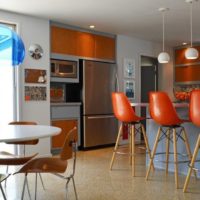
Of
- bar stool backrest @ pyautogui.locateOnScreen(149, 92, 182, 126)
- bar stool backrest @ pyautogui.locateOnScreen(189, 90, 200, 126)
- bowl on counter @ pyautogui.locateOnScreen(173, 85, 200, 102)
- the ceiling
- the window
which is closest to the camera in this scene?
bar stool backrest @ pyautogui.locateOnScreen(189, 90, 200, 126)

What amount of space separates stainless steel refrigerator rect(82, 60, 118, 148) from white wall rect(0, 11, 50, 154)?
868 millimetres

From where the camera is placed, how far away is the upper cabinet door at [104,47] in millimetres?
6406

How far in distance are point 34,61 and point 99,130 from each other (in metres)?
1.96

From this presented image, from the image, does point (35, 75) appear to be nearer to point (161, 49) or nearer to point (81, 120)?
point (81, 120)

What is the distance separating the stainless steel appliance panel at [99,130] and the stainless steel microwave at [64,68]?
0.90 meters

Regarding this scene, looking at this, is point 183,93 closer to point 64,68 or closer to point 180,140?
point 180,140

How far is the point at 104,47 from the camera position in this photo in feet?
21.5

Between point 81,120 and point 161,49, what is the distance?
311 cm

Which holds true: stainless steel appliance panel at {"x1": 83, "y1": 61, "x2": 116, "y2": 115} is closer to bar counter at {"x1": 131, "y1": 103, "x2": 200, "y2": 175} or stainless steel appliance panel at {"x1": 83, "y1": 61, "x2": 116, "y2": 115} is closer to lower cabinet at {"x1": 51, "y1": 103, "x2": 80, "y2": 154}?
lower cabinet at {"x1": 51, "y1": 103, "x2": 80, "y2": 154}

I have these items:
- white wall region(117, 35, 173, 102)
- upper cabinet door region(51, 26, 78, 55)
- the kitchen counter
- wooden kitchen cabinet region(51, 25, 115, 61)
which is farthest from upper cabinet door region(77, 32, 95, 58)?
the kitchen counter

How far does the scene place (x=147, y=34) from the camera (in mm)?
6758

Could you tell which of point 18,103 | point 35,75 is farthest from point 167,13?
point 18,103

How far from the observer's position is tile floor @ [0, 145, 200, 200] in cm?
324

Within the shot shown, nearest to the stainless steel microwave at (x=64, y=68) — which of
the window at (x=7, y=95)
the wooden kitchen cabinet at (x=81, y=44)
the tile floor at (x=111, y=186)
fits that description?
the wooden kitchen cabinet at (x=81, y=44)
